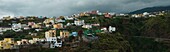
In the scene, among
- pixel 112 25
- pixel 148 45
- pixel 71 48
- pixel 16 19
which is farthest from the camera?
pixel 16 19

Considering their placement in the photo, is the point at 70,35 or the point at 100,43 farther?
the point at 70,35

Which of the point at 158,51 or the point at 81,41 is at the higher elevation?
the point at 81,41

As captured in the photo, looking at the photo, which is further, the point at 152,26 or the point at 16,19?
the point at 16,19

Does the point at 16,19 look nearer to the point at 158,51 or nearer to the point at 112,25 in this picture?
the point at 112,25

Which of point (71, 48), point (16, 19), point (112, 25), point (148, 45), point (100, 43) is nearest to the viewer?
point (71, 48)

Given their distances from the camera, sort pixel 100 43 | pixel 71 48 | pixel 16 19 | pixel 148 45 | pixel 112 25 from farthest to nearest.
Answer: pixel 16 19 < pixel 112 25 < pixel 148 45 < pixel 100 43 < pixel 71 48

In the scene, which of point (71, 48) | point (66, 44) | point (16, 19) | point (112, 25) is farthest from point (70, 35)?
point (16, 19)

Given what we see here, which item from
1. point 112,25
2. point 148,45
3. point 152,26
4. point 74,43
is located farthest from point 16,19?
point 74,43

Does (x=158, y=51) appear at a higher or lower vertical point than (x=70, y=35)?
lower

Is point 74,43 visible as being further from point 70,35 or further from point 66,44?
point 70,35
